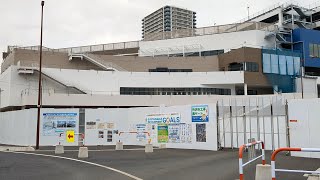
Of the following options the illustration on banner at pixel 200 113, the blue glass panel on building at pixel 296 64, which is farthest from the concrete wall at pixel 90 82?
the illustration on banner at pixel 200 113

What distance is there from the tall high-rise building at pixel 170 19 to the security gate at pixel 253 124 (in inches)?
6412

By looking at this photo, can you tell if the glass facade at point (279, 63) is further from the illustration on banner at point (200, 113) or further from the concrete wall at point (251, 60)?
the illustration on banner at point (200, 113)

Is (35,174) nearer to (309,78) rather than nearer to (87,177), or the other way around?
(87,177)

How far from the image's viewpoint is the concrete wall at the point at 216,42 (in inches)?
2613

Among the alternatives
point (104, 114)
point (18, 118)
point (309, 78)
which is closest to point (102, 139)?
point (104, 114)

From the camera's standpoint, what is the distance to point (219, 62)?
63688 mm

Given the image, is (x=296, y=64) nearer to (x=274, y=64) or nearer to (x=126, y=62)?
(x=274, y=64)

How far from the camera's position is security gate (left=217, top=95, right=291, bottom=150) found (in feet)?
74.9

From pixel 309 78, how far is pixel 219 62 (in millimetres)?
15422

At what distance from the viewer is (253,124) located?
24953mm

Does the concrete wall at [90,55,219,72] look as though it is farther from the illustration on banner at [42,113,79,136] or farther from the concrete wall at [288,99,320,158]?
the concrete wall at [288,99,320,158]

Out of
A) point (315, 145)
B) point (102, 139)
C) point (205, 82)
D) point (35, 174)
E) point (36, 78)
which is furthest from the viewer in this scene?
point (205, 82)

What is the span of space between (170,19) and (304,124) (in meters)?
172

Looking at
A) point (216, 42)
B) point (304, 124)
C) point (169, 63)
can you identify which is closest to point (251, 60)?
Result: point (216, 42)
